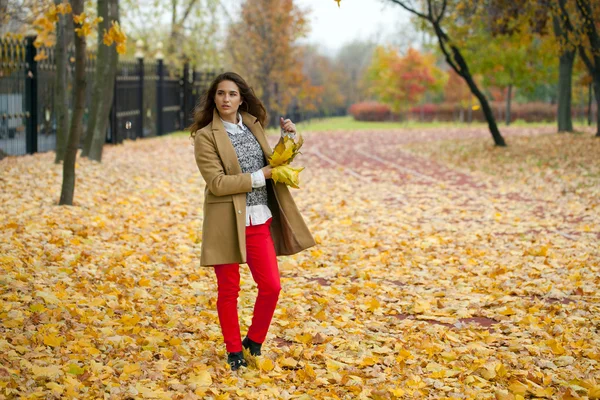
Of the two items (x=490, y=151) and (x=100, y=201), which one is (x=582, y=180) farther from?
(x=100, y=201)

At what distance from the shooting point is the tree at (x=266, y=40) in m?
38.8

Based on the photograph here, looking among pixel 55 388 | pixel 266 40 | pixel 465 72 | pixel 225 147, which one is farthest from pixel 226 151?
pixel 266 40

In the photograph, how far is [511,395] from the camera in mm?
4801

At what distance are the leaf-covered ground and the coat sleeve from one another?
1.16 meters

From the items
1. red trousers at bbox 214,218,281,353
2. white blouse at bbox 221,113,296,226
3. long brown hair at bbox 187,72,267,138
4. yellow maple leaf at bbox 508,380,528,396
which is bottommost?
yellow maple leaf at bbox 508,380,528,396

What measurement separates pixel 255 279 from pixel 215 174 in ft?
2.38

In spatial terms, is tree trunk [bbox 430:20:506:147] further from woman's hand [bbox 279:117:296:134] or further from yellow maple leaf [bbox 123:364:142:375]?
yellow maple leaf [bbox 123:364:142:375]

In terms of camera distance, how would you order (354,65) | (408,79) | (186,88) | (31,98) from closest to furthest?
1. (31,98)
2. (186,88)
3. (408,79)
4. (354,65)

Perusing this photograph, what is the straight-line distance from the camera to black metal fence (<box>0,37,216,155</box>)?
16359 millimetres

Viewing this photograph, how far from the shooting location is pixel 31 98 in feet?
57.4

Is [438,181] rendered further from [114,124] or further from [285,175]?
[285,175]

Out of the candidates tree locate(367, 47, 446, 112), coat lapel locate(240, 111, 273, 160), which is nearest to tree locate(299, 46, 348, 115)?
tree locate(367, 47, 446, 112)

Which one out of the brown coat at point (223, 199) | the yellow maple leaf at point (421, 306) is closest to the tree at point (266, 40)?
the yellow maple leaf at point (421, 306)

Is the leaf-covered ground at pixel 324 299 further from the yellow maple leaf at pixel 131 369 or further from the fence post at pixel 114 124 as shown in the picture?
the fence post at pixel 114 124
